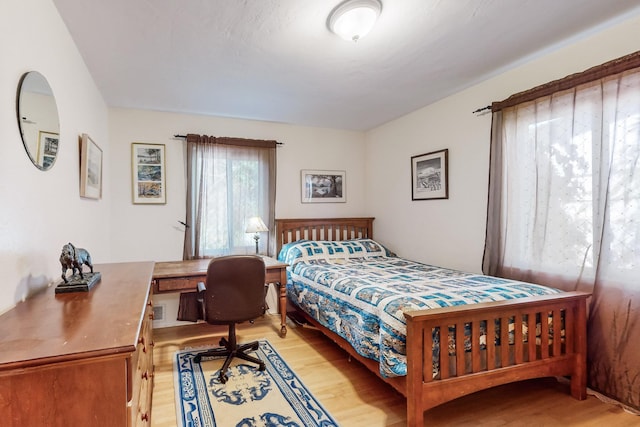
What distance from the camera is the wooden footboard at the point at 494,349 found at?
1771 millimetres

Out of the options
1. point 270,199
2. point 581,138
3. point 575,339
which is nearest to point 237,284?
point 270,199

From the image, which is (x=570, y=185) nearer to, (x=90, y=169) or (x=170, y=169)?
(x=90, y=169)

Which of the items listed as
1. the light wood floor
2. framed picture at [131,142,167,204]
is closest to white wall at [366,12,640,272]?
the light wood floor

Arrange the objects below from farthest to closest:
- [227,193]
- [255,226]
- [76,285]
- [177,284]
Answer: [227,193] → [255,226] → [177,284] → [76,285]

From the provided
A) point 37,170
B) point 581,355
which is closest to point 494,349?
point 581,355

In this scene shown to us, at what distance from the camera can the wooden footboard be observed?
5.81ft

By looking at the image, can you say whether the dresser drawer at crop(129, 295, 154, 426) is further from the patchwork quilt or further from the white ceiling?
the white ceiling

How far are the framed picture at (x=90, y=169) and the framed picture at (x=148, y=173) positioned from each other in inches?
26.6

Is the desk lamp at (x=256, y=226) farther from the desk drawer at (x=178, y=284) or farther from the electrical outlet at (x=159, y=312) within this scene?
the electrical outlet at (x=159, y=312)

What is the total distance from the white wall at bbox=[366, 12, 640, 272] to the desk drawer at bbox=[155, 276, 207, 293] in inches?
93.2

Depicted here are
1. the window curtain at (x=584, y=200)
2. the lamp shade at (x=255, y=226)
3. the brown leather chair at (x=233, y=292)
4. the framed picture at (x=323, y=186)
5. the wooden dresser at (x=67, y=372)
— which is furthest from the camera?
the framed picture at (x=323, y=186)

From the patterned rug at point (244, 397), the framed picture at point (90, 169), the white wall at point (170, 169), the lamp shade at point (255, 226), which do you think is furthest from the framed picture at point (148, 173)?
the patterned rug at point (244, 397)

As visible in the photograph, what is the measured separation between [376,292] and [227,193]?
7.63ft

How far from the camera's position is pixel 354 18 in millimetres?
1912
